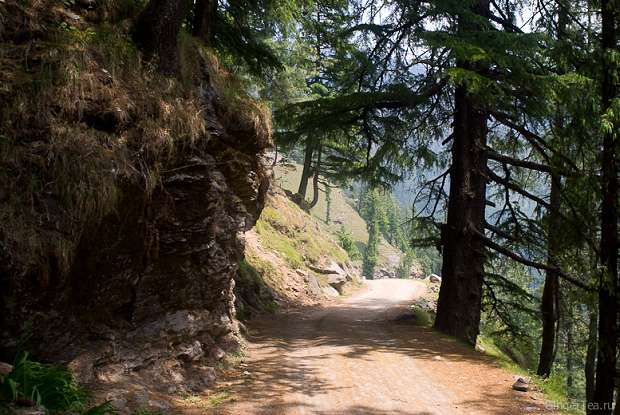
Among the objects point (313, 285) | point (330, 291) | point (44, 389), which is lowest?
point (330, 291)

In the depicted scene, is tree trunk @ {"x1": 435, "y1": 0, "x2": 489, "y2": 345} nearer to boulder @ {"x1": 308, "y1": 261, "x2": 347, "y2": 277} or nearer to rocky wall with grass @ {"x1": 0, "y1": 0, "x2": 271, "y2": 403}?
rocky wall with grass @ {"x1": 0, "y1": 0, "x2": 271, "y2": 403}

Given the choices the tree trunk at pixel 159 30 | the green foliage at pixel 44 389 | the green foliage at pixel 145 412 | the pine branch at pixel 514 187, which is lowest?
the green foliage at pixel 145 412

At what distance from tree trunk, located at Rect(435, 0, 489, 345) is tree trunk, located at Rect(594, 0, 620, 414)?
5.00 meters

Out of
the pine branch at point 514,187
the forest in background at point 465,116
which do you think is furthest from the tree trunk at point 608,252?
the pine branch at point 514,187

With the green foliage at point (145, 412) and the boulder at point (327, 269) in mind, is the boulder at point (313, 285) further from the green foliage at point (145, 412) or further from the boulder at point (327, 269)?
the green foliage at point (145, 412)

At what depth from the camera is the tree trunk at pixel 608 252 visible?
597cm

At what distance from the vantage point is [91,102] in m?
5.66

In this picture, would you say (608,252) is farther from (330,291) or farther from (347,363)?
(330,291)

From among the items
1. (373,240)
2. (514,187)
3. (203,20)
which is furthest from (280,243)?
(373,240)

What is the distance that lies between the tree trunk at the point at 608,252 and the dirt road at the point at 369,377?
90 cm

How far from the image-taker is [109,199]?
506 cm

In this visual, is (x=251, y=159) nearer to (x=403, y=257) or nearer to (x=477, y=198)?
→ (x=477, y=198)

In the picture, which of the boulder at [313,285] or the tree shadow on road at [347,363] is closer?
the tree shadow on road at [347,363]

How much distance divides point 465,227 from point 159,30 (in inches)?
338
